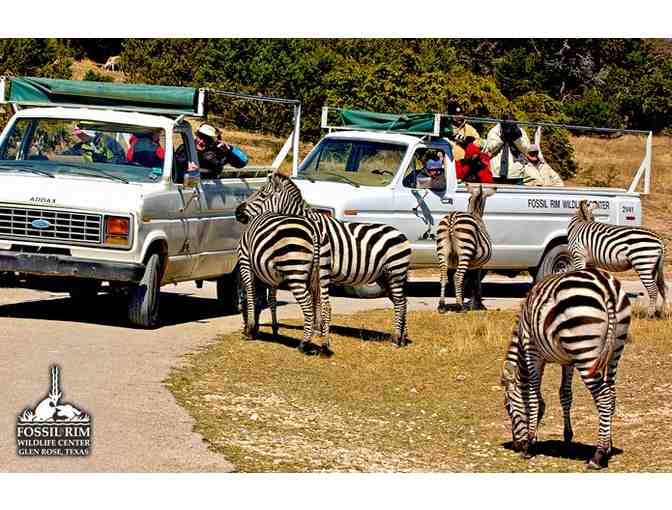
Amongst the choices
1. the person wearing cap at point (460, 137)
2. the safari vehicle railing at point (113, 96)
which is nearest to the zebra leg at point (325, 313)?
the safari vehicle railing at point (113, 96)

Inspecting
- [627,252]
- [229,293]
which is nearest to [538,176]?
[627,252]

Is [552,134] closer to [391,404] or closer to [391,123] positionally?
[391,123]

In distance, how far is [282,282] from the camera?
1479 cm

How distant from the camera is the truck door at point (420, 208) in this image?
1984 cm

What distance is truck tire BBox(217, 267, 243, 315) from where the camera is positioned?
1762 centimetres

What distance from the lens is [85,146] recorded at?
1565cm

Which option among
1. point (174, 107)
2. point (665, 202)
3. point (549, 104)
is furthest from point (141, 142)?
point (549, 104)

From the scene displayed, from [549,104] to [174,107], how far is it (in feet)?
85.5

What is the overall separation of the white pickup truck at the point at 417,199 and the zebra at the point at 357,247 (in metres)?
2.84

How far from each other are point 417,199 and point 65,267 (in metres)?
7.12

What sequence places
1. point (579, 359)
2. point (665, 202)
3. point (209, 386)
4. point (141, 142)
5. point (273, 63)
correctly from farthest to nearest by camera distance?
1. point (273, 63)
2. point (665, 202)
3. point (141, 142)
4. point (209, 386)
5. point (579, 359)

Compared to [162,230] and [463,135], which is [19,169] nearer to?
[162,230]

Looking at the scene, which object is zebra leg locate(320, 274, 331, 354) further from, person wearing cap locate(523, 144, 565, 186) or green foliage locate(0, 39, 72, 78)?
green foliage locate(0, 39, 72, 78)

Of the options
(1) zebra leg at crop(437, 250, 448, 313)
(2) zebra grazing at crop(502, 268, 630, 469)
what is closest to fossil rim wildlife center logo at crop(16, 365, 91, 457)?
(2) zebra grazing at crop(502, 268, 630, 469)
